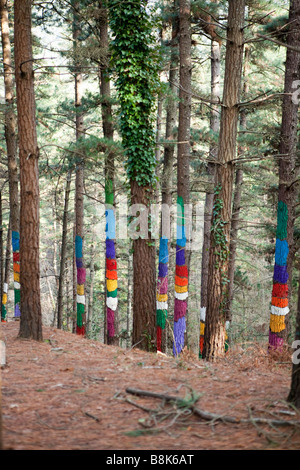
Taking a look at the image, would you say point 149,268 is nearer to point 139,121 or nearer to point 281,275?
point 139,121

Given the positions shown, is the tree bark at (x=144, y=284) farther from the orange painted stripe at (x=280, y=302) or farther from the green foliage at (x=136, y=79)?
the orange painted stripe at (x=280, y=302)

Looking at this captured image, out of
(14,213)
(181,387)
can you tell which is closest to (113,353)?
(181,387)

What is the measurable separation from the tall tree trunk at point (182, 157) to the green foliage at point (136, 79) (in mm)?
2214

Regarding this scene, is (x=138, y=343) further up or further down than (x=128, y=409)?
further down

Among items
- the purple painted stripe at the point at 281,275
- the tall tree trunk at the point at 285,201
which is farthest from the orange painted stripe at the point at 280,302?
the purple painted stripe at the point at 281,275

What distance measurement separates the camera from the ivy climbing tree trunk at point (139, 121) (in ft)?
24.8

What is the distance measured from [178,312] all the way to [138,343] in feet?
13.3

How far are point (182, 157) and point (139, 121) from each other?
3.53 meters

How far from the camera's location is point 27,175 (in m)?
6.93

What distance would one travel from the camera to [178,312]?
11.7m

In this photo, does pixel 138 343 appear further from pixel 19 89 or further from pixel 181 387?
pixel 19 89

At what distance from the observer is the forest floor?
3.02 m

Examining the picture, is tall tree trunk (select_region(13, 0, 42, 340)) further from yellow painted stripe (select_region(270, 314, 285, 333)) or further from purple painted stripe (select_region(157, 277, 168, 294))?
yellow painted stripe (select_region(270, 314, 285, 333))

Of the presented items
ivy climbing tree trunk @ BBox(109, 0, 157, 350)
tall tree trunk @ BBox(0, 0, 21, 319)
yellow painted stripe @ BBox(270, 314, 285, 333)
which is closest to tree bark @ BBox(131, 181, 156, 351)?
ivy climbing tree trunk @ BBox(109, 0, 157, 350)
